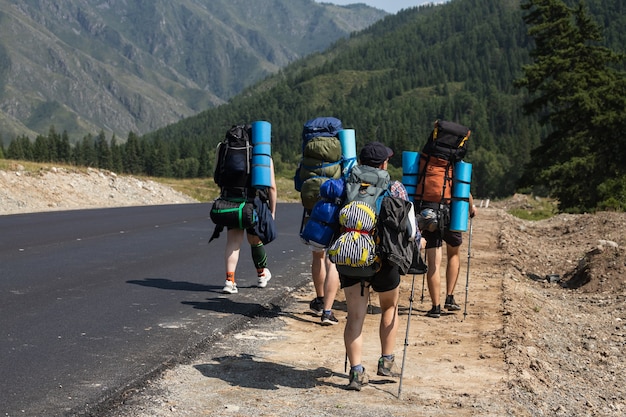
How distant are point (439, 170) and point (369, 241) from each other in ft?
10.6

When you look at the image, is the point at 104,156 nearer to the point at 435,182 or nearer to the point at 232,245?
the point at 232,245

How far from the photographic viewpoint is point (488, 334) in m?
8.37

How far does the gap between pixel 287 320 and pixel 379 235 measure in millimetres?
3258

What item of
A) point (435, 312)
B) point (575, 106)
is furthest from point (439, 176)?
point (575, 106)

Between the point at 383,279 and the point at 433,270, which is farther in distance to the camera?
the point at 433,270

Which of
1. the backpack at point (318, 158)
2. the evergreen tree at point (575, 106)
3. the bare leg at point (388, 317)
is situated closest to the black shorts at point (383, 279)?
the bare leg at point (388, 317)

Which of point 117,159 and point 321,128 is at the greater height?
point 321,128

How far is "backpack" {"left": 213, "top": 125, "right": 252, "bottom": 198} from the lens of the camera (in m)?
9.76

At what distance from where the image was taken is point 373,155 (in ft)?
20.8

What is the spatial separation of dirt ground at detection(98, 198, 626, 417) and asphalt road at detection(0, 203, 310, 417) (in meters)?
0.40

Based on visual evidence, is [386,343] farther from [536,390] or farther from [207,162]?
[207,162]

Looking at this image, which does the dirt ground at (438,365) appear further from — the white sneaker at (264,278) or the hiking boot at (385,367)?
the white sneaker at (264,278)

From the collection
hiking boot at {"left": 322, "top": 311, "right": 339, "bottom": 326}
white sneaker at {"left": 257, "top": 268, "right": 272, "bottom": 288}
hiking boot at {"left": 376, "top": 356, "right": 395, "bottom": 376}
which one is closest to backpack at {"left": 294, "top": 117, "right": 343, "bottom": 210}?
hiking boot at {"left": 322, "top": 311, "right": 339, "bottom": 326}

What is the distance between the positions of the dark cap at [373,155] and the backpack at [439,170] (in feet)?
8.39
